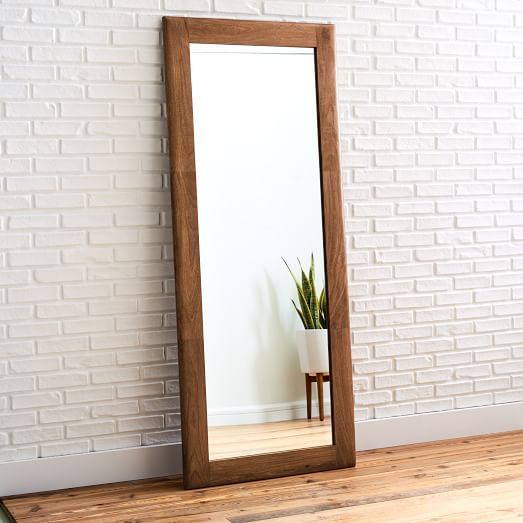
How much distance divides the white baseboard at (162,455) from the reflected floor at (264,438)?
21 cm

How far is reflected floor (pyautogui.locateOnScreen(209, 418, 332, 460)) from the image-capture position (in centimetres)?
350

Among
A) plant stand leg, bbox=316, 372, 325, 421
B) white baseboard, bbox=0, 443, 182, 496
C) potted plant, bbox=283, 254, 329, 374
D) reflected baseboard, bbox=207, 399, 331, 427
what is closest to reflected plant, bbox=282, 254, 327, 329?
potted plant, bbox=283, 254, 329, 374

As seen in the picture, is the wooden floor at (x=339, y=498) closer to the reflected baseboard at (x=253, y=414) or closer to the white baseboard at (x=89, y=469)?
the white baseboard at (x=89, y=469)

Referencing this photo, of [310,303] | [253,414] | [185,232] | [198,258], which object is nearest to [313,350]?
[310,303]

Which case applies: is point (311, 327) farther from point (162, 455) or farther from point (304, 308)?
point (162, 455)

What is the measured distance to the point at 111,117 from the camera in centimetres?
348

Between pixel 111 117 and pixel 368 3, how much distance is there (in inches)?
52.0

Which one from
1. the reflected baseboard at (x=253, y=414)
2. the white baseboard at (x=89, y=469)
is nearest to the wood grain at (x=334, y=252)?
the reflected baseboard at (x=253, y=414)

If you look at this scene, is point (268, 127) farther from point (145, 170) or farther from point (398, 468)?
point (398, 468)

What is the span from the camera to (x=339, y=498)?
3203mm

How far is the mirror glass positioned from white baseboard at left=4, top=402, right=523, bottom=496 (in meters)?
0.29

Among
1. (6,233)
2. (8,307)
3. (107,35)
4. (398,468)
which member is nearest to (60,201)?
(6,233)

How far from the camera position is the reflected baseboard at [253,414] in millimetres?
3506

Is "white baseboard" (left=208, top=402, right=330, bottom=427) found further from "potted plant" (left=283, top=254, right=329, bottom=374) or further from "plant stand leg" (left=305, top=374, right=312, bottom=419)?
"potted plant" (left=283, top=254, right=329, bottom=374)
